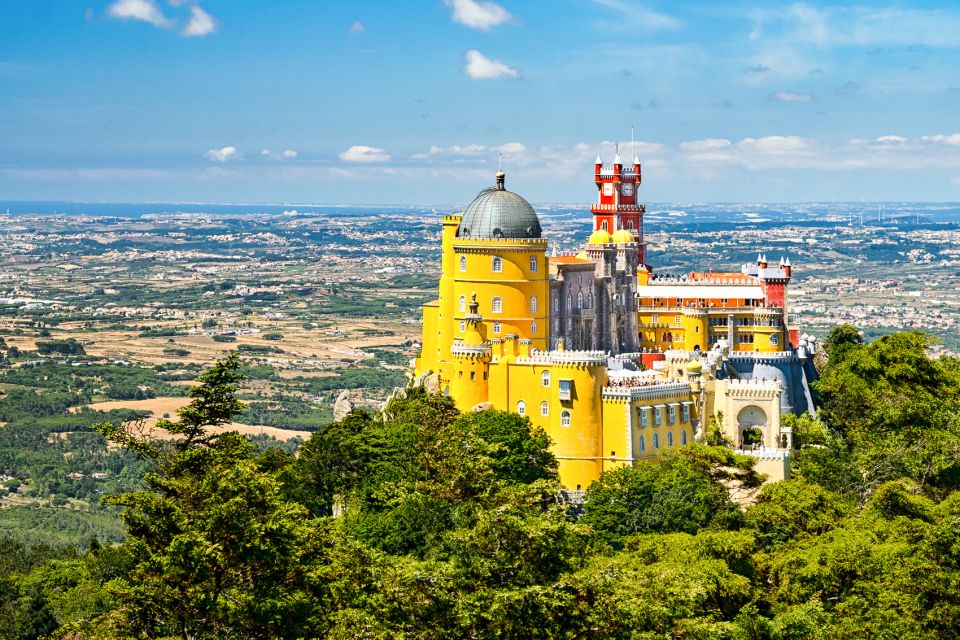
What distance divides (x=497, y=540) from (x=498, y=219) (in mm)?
50606

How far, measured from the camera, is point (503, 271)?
101 metres

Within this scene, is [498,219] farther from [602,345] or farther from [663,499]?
[663,499]

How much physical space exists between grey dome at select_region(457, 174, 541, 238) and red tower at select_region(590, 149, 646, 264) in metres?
30.9

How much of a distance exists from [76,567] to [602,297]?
137 feet

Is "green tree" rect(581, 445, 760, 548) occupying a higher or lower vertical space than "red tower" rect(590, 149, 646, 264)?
lower

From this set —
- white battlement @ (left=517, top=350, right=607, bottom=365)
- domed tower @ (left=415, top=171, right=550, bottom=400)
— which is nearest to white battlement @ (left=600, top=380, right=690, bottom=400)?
white battlement @ (left=517, top=350, right=607, bottom=365)

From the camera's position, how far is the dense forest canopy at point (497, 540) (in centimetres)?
5241

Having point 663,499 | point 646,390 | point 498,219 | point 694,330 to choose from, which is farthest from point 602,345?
point 663,499

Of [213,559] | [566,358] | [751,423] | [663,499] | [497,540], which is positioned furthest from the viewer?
[751,423]

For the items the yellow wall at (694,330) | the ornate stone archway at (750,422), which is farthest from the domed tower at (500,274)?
the yellow wall at (694,330)

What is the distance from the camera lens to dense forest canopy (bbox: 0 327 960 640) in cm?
5241

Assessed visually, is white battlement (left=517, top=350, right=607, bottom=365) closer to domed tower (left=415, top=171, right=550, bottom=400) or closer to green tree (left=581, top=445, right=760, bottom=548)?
domed tower (left=415, top=171, right=550, bottom=400)

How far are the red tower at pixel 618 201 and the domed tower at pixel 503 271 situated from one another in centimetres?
3195

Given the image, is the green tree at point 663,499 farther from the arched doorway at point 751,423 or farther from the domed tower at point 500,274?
the domed tower at point 500,274
